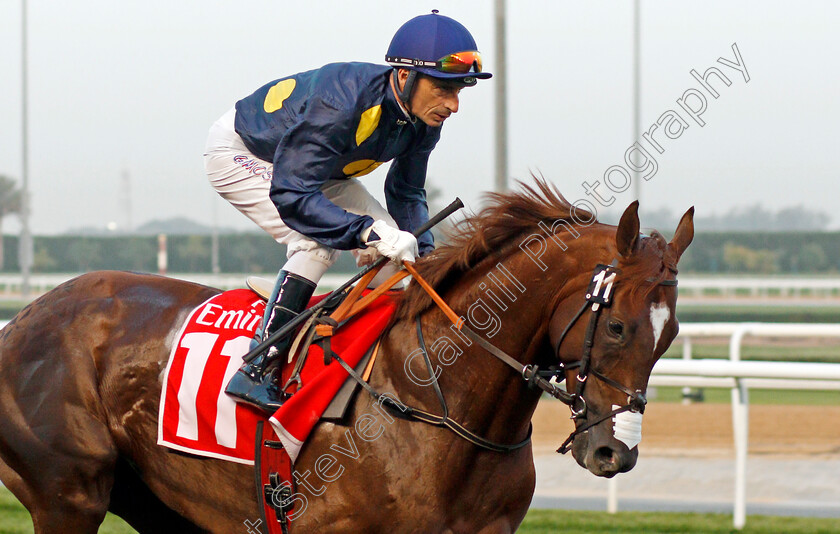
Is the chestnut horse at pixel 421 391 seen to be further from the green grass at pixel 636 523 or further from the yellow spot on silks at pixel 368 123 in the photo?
the green grass at pixel 636 523

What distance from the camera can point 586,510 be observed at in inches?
212

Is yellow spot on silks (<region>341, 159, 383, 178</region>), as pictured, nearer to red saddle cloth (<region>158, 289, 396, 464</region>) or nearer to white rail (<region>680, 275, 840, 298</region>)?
red saddle cloth (<region>158, 289, 396, 464</region>)

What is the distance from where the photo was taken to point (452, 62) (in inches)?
106

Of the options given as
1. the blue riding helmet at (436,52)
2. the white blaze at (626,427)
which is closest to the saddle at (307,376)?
the blue riding helmet at (436,52)

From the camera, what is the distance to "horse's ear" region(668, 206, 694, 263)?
98.6 inches

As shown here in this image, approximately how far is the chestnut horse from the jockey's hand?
112mm

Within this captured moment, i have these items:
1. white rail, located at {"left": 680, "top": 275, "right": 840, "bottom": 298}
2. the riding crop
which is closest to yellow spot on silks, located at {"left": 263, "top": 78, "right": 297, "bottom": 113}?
the riding crop

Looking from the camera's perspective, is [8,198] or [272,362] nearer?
[272,362]

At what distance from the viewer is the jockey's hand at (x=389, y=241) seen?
2.65 metres

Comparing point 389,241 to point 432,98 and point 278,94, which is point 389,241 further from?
point 278,94

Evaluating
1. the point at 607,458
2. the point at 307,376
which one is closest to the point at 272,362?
the point at 307,376

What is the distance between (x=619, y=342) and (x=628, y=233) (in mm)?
280

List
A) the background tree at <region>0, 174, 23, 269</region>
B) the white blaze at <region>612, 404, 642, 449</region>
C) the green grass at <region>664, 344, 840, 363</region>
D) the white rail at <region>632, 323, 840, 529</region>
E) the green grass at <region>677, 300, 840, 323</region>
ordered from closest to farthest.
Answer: the white blaze at <region>612, 404, 642, 449</region>
the white rail at <region>632, 323, 840, 529</region>
the green grass at <region>664, 344, 840, 363</region>
the green grass at <region>677, 300, 840, 323</region>
the background tree at <region>0, 174, 23, 269</region>

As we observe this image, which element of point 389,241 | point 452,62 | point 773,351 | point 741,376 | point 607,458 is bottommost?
point 773,351
